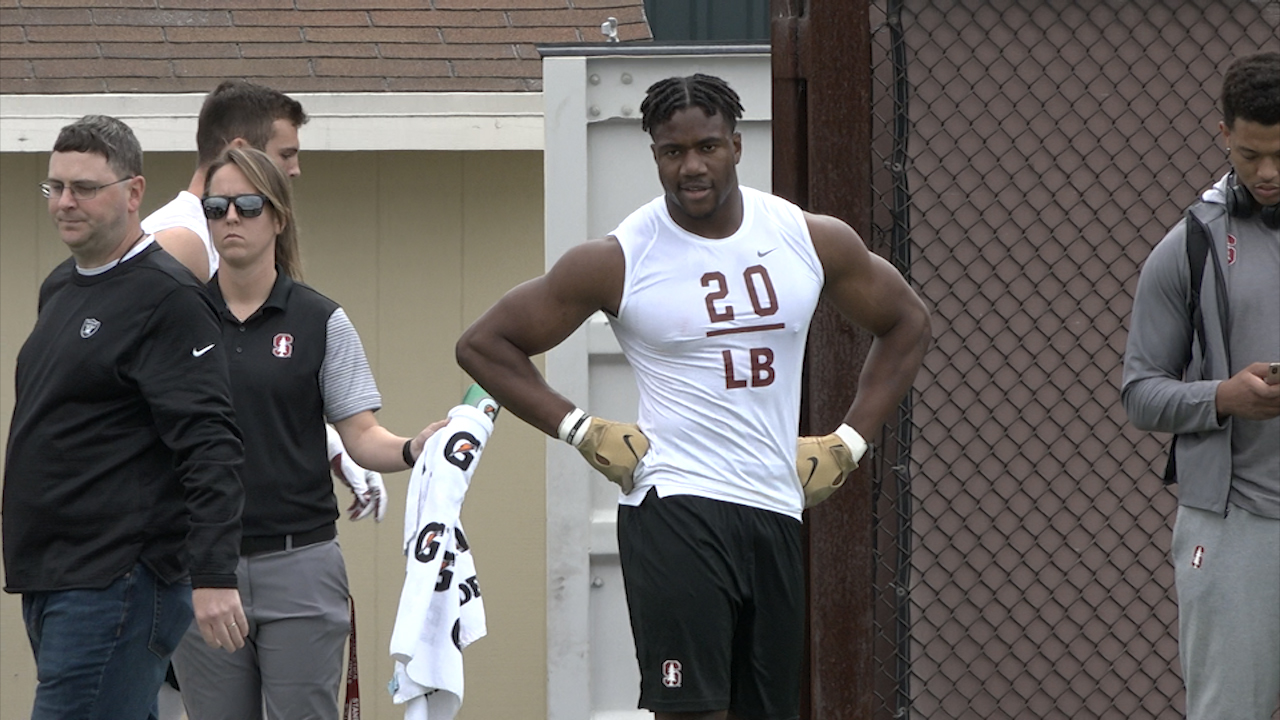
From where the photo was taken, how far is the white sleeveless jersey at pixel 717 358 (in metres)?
3.91

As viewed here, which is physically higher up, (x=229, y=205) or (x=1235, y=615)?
(x=229, y=205)

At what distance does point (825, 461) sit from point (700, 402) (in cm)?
40

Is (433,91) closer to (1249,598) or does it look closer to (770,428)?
(770,428)

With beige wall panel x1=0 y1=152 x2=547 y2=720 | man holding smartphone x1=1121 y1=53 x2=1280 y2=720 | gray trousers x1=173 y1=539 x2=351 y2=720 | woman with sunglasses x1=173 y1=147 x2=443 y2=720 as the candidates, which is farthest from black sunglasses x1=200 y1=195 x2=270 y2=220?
beige wall panel x1=0 y1=152 x2=547 y2=720

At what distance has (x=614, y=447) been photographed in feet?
12.9

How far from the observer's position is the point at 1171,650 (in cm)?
495

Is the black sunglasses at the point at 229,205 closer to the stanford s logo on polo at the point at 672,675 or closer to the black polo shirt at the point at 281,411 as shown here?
the black polo shirt at the point at 281,411

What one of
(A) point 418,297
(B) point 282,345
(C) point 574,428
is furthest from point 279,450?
(A) point 418,297

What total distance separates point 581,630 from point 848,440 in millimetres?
1439

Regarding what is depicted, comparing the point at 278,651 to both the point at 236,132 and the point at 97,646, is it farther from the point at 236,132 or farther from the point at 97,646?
the point at 236,132

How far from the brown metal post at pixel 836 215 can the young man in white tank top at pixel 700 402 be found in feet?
2.33

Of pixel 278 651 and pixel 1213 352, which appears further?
pixel 278 651

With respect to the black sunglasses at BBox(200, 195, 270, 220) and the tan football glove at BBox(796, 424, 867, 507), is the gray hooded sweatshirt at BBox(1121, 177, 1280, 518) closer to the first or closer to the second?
the tan football glove at BBox(796, 424, 867, 507)

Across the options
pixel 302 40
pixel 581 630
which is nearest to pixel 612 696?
pixel 581 630
